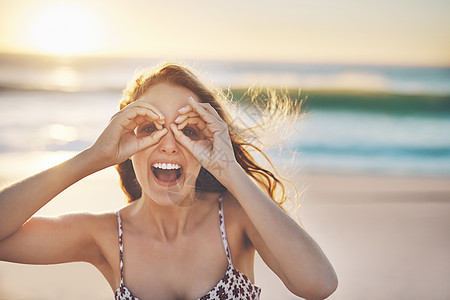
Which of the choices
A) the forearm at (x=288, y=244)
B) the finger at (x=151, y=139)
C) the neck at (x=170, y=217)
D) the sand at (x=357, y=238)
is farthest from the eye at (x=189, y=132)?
the sand at (x=357, y=238)

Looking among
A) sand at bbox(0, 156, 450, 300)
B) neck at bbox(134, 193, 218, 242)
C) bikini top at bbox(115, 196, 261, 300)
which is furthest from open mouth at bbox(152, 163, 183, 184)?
sand at bbox(0, 156, 450, 300)

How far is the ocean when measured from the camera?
30.7 feet

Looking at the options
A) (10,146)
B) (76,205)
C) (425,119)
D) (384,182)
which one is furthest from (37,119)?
(425,119)

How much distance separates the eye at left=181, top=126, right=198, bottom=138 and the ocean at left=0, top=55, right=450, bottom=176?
0.53 meters

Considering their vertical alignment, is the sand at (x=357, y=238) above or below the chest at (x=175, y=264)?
above

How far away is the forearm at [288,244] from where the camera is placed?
241 centimetres

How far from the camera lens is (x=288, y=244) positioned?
2.41m

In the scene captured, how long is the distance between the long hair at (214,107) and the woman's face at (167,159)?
0.07m

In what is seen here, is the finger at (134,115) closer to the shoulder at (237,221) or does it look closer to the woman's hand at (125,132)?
the woman's hand at (125,132)

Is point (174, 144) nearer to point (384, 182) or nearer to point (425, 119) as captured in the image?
point (384, 182)

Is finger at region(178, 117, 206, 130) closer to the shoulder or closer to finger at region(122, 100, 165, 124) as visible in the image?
finger at region(122, 100, 165, 124)

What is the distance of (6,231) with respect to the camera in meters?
2.50

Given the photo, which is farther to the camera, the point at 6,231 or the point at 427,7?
the point at 427,7

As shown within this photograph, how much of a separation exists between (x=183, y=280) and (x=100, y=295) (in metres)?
1.75
